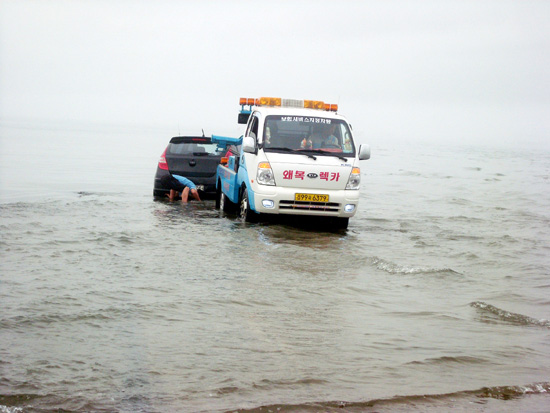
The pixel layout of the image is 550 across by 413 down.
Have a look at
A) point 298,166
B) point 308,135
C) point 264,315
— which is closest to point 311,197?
point 298,166

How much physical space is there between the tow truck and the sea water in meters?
0.46

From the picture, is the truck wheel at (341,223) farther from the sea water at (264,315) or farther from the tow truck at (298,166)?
the sea water at (264,315)

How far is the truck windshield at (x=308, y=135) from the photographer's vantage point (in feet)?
39.9

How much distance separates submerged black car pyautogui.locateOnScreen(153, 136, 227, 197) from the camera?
15320 millimetres

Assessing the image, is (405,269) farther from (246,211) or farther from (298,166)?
(246,211)

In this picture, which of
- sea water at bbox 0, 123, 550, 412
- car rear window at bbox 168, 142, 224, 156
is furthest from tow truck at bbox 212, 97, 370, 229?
car rear window at bbox 168, 142, 224, 156

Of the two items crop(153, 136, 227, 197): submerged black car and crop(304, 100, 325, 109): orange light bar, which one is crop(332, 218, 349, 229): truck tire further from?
crop(153, 136, 227, 197): submerged black car

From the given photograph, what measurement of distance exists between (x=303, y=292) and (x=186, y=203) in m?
8.34

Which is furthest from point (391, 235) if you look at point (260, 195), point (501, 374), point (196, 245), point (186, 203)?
point (501, 374)

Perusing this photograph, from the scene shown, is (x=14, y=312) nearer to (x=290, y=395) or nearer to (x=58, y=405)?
(x=58, y=405)

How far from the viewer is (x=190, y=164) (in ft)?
50.4

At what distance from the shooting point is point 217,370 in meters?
4.89

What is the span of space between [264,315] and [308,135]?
20.6ft

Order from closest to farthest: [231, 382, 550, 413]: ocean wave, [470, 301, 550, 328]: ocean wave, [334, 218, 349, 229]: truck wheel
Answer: [231, 382, 550, 413]: ocean wave → [470, 301, 550, 328]: ocean wave → [334, 218, 349, 229]: truck wheel
